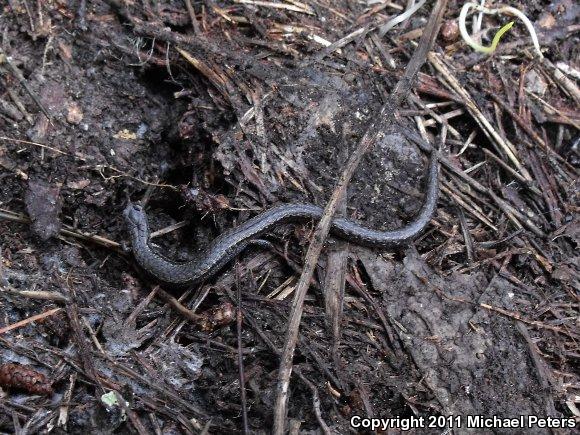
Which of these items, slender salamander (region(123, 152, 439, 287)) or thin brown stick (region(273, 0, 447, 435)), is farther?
slender salamander (region(123, 152, 439, 287))

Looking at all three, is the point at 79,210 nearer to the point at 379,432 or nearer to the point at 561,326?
the point at 379,432

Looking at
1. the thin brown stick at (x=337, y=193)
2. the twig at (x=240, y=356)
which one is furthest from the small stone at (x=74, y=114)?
the thin brown stick at (x=337, y=193)


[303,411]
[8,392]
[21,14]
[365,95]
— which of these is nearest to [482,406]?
[303,411]

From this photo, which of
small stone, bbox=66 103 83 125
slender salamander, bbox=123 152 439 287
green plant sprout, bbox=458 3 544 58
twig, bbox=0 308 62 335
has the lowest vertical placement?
twig, bbox=0 308 62 335

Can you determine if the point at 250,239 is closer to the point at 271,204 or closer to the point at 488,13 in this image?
the point at 271,204

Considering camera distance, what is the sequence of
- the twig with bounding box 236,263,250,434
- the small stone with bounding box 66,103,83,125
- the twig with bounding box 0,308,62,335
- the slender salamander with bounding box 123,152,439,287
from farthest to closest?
the small stone with bounding box 66,103,83,125 < the slender salamander with bounding box 123,152,439,287 < the twig with bounding box 0,308,62,335 < the twig with bounding box 236,263,250,434

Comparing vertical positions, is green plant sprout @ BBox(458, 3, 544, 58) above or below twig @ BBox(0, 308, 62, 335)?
above

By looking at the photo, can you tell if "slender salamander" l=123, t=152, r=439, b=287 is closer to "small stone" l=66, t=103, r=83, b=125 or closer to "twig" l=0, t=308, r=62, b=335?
"twig" l=0, t=308, r=62, b=335

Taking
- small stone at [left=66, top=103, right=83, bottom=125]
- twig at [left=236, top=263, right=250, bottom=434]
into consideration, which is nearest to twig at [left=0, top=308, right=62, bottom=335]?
twig at [left=236, top=263, right=250, bottom=434]
